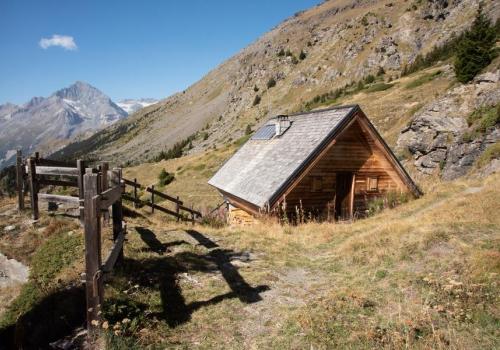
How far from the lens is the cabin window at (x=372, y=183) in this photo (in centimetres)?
1922

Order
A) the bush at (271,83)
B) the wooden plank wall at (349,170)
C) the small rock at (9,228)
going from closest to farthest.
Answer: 1. the small rock at (9,228)
2. the wooden plank wall at (349,170)
3. the bush at (271,83)

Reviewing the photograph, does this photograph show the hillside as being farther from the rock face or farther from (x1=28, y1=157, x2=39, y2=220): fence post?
(x1=28, y1=157, x2=39, y2=220): fence post

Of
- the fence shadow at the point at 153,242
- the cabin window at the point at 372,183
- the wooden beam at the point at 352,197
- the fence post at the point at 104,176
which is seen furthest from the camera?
the cabin window at the point at 372,183

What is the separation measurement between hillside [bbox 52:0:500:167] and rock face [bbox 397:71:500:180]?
8468mm

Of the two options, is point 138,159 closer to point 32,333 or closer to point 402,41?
point 402,41

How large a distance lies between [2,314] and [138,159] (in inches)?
4573

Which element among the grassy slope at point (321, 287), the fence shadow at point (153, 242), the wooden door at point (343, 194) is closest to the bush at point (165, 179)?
the wooden door at point (343, 194)

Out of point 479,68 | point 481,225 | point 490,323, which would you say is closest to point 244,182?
point 481,225

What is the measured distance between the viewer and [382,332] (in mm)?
5914

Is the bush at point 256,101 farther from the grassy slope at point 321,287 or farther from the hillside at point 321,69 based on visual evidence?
the grassy slope at point 321,287

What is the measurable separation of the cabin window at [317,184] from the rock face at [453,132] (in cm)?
942

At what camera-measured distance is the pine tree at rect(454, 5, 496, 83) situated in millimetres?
32094

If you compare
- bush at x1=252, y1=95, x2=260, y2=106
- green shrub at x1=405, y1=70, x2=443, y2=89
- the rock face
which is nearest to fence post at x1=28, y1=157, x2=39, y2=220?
the rock face

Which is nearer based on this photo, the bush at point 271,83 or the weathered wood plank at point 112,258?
the weathered wood plank at point 112,258
